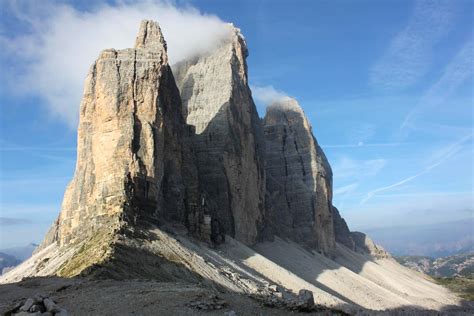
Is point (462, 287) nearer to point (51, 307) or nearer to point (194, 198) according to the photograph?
point (194, 198)

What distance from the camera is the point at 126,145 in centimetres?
6222

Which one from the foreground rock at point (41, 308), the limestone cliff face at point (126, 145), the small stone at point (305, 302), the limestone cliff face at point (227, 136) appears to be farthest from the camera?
the limestone cliff face at point (227, 136)

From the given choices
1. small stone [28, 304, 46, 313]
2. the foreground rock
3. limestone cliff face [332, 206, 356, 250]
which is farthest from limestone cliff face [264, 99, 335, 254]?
small stone [28, 304, 46, 313]

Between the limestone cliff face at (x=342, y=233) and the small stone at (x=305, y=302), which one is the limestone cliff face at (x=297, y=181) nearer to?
the limestone cliff face at (x=342, y=233)

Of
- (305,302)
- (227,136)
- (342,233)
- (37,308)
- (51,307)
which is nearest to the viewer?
(37,308)

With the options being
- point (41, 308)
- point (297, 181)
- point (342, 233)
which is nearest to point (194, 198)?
point (297, 181)

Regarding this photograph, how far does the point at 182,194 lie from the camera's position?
237 feet

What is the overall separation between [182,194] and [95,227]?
19.7m

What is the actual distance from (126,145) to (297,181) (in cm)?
7272

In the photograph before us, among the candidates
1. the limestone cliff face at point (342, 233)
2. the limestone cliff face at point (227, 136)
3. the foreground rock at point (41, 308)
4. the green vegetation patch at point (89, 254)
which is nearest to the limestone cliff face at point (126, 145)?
the green vegetation patch at point (89, 254)

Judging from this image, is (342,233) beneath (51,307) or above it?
above

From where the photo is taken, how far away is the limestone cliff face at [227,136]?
91500 mm

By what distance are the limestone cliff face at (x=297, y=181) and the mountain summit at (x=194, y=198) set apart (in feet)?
1.22

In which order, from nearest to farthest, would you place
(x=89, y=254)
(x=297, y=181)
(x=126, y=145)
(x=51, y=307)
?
(x=51, y=307) < (x=89, y=254) < (x=126, y=145) < (x=297, y=181)
